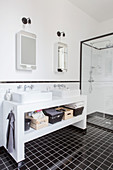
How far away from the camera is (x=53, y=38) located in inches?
93.5

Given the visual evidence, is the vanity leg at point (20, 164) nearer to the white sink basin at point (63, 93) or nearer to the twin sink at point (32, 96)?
the twin sink at point (32, 96)

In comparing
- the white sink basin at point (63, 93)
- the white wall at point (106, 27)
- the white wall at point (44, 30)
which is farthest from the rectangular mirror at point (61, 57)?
the white wall at point (106, 27)

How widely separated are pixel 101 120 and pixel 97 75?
1.12 m

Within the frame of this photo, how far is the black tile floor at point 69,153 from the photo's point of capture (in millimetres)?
1427

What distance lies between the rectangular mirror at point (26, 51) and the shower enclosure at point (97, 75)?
1463 mm

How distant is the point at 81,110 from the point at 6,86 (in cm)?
143

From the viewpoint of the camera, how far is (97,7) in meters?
2.80

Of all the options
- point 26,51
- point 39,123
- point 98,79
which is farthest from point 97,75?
point 39,123

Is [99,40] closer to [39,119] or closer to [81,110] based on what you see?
[81,110]

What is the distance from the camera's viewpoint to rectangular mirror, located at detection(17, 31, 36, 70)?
1815mm

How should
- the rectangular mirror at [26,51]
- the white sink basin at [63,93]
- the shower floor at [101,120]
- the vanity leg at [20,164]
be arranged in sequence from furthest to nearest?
the shower floor at [101,120]
the white sink basin at [63,93]
the rectangular mirror at [26,51]
the vanity leg at [20,164]

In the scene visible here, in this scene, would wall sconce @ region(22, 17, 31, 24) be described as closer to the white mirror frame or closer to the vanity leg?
the white mirror frame

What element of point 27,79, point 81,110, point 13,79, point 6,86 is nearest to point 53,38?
point 27,79

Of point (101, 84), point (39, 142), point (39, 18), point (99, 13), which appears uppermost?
point (99, 13)
